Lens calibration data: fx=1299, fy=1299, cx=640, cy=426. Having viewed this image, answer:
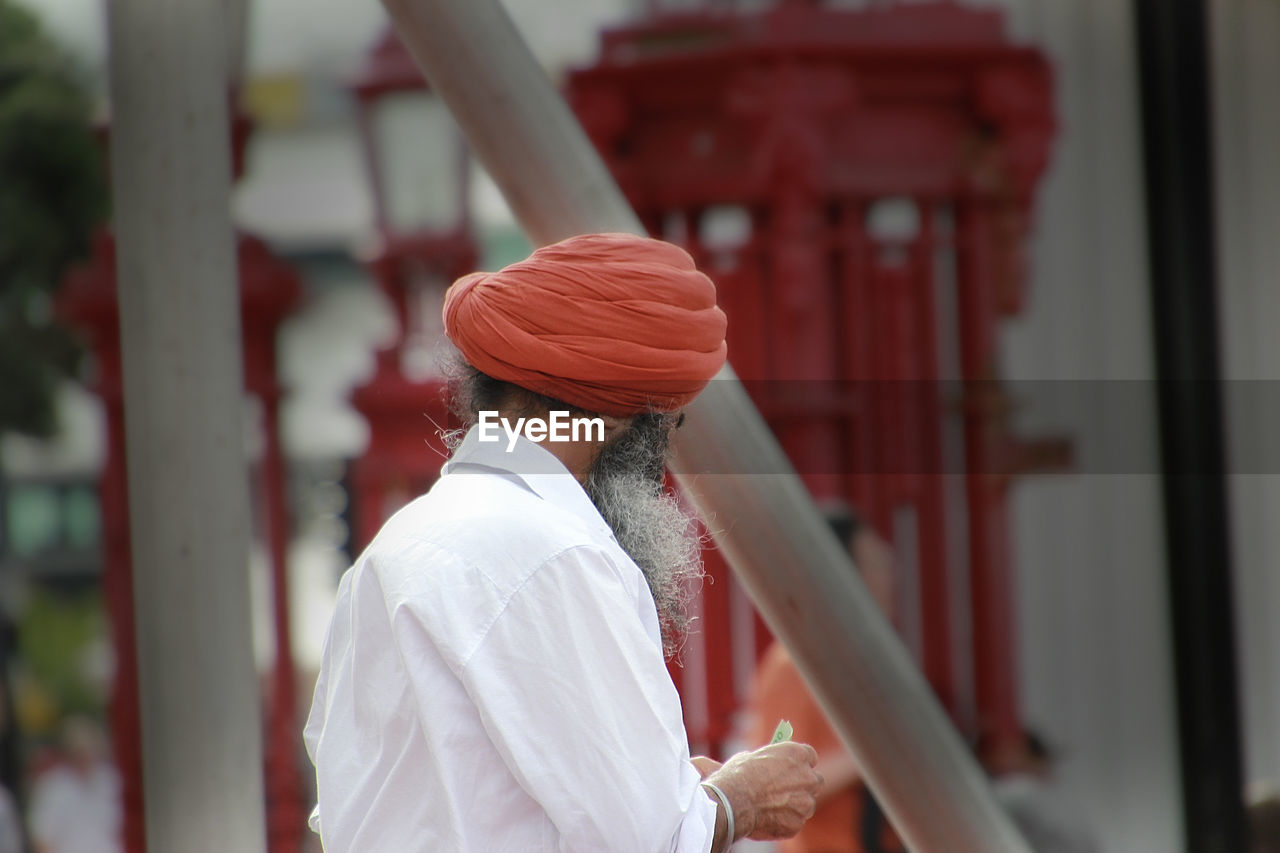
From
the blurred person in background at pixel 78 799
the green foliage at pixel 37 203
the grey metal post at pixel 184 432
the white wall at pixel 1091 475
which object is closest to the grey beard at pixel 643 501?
the grey metal post at pixel 184 432

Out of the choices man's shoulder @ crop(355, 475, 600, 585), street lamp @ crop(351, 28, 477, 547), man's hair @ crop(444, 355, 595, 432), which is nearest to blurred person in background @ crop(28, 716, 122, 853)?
street lamp @ crop(351, 28, 477, 547)

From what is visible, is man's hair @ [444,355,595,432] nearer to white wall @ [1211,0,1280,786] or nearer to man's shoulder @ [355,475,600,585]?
man's shoulder @ [355,475,600,585]

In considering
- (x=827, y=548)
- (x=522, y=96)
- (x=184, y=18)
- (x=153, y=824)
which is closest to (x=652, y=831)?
(x=827, y=548)

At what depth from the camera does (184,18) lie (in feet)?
3.19

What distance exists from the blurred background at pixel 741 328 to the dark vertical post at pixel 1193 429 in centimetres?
134

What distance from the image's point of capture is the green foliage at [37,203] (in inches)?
127

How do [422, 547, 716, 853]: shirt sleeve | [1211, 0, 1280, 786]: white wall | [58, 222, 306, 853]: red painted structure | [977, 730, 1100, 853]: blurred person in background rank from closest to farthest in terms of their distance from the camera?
[422, 547, 716, 853]: shirt sleeve < [1211, 0, 1280, 786]: white wall < [977, 730, 1100, 853]: blurred person in background < [58, 222, 306, 853]: red painted structure

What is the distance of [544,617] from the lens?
30.9 inches

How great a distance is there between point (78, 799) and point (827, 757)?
2.11 m

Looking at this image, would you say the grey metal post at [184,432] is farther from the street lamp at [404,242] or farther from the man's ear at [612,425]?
the street lamp at [404,242]

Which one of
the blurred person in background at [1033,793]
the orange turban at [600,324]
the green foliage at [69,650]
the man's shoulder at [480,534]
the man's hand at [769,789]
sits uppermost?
the orange turban at [600,324]

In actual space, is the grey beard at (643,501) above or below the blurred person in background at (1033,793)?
above

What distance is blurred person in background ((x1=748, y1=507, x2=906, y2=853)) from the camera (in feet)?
6.94

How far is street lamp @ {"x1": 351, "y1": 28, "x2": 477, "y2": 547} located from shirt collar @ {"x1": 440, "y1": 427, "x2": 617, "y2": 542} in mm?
1961
